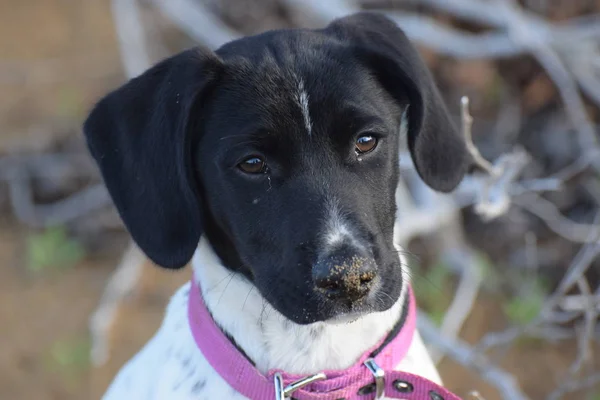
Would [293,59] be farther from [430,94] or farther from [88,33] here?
[88,33]

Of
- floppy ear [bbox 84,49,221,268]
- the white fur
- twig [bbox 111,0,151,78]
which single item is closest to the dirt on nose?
the white fur

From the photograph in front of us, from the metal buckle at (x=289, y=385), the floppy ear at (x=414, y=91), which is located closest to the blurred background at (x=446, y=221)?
the floppy ear at (x=414, y=91)

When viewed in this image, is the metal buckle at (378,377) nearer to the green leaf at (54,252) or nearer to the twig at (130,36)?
the twig at (130,36)

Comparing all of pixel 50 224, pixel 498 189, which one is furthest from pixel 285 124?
pixel 50 224

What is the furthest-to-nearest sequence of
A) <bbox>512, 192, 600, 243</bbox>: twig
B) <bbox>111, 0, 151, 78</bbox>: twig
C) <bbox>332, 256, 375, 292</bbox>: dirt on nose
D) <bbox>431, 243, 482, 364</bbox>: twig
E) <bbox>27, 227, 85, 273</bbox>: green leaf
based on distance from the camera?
<bbox>27, 227, 85, 273</bbox>: green leaf, <bbox>111, 0, 151, 78</bbox>: twig, <bbox>512, 192, 600, 243</bbox>: twig, <bbox>431, 243, 482, 364</bbox>: twig, <bbox>332, 256, 375, 292</bbox>: dirt on nose

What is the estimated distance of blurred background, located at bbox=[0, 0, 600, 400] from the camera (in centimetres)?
439

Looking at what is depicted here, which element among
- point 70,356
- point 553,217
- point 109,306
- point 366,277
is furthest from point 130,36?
point 366,277

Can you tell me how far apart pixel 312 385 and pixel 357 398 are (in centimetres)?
13

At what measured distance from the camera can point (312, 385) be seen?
231cm

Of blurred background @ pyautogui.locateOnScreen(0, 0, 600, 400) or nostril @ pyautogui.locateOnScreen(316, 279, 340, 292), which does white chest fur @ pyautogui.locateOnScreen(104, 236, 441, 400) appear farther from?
blurred background @ pyautogui.locateOnScreen(0, 0, 600, 400)

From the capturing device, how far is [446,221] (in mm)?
4516

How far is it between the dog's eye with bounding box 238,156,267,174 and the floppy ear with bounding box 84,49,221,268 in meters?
0.18

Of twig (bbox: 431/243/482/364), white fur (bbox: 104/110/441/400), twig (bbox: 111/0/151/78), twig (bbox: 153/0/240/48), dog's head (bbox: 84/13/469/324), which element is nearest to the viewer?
dog's head (bbox: 84/13/469/324)

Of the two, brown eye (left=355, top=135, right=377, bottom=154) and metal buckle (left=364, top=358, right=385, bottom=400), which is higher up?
brown eye (left=355, top=135, right=377, bottom=154)
